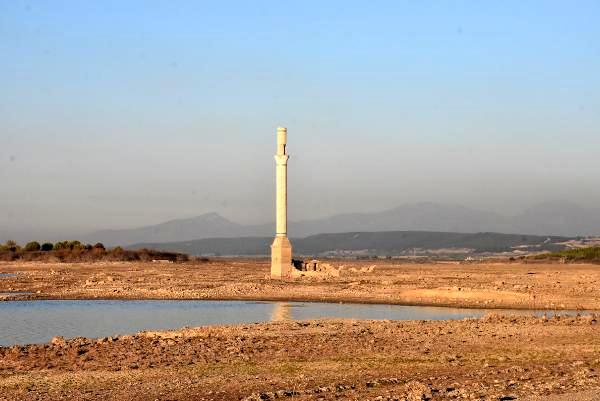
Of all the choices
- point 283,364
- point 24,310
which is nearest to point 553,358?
point 283,364

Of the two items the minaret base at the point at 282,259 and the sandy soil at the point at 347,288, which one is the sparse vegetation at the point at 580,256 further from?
the minaret base at the point at 282,259

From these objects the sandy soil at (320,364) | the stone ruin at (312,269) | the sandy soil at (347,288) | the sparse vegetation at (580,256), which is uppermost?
the sparse vegetation at (580,256)

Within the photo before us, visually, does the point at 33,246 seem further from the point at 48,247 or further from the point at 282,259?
the point at 282,259

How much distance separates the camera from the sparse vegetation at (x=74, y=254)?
83875 millimetres

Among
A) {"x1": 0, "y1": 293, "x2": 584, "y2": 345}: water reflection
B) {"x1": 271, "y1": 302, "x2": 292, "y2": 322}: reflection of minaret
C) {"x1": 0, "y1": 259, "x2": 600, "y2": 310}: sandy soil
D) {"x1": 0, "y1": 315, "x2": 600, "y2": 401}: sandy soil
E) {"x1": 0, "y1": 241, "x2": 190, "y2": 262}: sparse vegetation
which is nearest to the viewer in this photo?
{"x1": 0, "y1": 315, "x2": 600, "y2": 401}: sandy soil

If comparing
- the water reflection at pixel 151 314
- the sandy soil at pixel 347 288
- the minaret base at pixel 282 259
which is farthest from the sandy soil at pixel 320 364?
the minaret base at pixel 282 259

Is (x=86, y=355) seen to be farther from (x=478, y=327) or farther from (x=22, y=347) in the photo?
(x=478, y=327)

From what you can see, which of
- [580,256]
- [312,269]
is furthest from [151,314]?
[580,256]

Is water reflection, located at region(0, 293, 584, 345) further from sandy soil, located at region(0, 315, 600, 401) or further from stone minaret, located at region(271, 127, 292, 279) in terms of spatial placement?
stone minaret, located at region(271, 127, 292, 279)

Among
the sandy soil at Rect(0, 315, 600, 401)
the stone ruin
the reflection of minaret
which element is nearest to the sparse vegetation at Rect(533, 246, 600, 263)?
the stone ruin


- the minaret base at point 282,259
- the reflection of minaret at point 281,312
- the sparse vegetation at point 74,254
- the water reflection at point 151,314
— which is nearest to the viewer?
the water reflection at point 151,314

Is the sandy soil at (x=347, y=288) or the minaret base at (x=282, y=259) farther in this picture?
the minaret base at (x=282, y=259)

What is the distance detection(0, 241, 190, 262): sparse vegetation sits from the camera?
83.9 m

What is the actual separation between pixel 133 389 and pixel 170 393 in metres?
0.88
